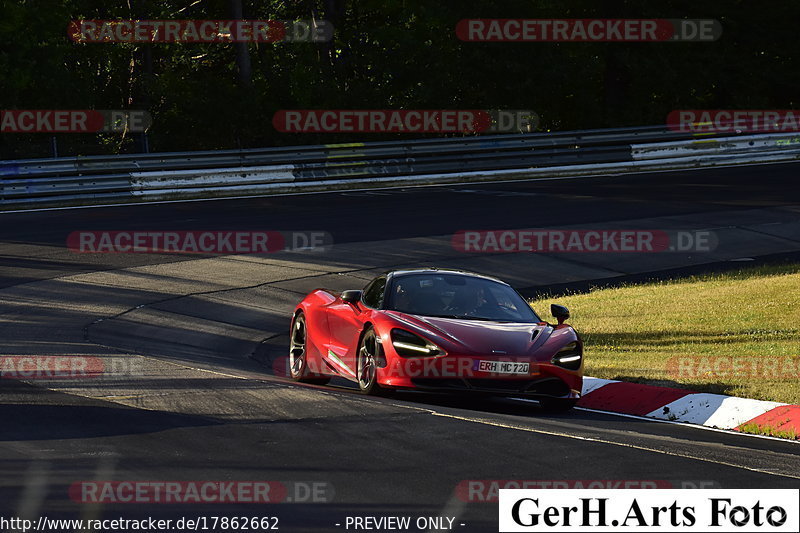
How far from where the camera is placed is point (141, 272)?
64.0 feet

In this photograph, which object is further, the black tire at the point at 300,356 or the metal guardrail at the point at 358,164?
the metal guardrail at the point at 358,164

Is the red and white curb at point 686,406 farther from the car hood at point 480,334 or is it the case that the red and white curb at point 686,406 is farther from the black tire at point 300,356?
the black tire at point 300,356

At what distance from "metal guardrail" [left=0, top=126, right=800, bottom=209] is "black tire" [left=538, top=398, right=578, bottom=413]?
58.1 feet

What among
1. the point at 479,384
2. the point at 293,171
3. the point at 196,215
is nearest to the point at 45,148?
the point at 293,171

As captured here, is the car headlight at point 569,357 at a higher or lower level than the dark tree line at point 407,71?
lower

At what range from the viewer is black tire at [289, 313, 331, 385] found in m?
12.8

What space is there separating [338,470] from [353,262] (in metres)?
13.1

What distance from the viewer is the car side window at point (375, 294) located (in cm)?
1195

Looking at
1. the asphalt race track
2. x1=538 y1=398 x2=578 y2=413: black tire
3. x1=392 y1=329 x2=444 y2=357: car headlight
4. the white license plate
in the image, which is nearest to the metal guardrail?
the asphalt race track

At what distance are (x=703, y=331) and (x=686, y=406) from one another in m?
4.43

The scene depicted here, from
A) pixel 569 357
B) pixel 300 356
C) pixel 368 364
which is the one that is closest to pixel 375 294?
pixel 368 364

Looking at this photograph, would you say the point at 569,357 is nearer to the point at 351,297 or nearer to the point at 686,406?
the point at 686,406

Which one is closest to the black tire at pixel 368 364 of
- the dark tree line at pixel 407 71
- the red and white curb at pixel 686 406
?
the red and white curb at pixel 686 406

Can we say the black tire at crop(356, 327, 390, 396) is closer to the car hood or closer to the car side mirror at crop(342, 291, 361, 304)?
the car hood
